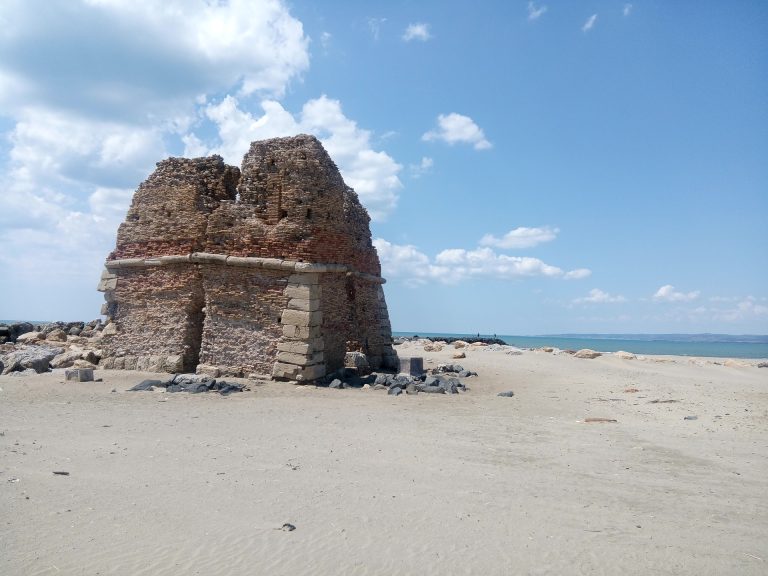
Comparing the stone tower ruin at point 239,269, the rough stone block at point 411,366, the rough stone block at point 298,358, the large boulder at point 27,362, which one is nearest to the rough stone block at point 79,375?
the stone tower ruin at point 239,269

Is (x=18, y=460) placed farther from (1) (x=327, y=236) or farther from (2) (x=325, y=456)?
(1) (x=327, y=236)

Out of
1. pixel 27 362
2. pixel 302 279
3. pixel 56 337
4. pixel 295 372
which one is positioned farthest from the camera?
pixel 56 337

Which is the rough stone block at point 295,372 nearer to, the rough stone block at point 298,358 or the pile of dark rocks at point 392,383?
the rough stone block at point 298,358

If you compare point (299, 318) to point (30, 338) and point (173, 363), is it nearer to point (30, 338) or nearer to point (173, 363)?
point (173, 363)

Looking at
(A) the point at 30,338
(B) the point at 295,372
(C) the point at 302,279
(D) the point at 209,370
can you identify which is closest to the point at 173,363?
(D) the point at 209,370

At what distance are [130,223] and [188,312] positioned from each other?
3.10 m

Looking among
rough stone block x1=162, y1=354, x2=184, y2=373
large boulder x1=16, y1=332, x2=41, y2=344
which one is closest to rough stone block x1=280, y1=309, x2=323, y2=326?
rough stone block x1=162, y1=354, x2=184, y2=373

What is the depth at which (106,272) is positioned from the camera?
579 inches

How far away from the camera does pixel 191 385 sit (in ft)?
37.7

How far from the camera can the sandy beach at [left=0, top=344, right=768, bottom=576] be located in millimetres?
4152

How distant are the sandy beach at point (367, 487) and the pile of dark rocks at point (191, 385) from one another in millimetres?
460

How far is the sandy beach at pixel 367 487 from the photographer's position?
163 inches

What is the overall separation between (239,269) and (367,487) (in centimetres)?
833

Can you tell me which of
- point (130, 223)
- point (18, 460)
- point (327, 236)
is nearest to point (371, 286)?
point (327, 236)
